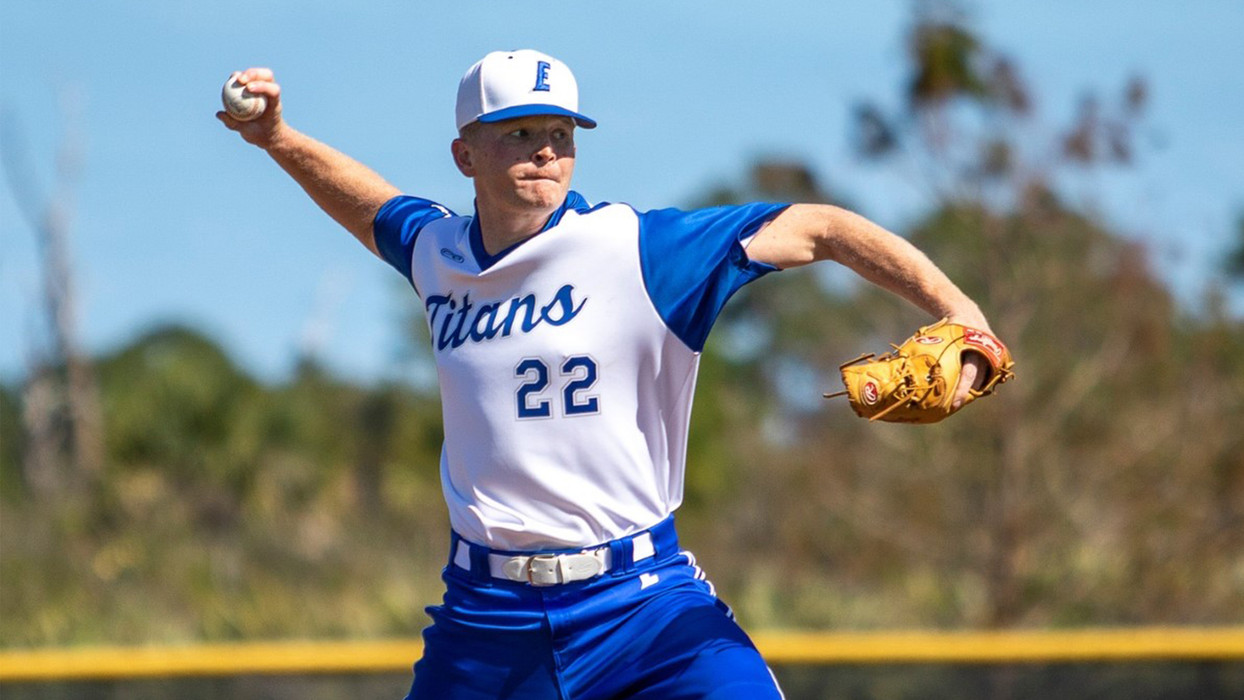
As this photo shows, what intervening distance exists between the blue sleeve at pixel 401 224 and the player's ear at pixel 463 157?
23 centimetres

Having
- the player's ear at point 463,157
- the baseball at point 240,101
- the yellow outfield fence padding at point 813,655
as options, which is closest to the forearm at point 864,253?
the player's ear at point 463,157

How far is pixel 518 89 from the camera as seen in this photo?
372 centimetres

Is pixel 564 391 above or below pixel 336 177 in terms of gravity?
below

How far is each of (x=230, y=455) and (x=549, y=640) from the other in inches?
439

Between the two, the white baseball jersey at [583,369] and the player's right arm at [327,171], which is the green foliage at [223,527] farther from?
the white baseball jersey at [583,369]

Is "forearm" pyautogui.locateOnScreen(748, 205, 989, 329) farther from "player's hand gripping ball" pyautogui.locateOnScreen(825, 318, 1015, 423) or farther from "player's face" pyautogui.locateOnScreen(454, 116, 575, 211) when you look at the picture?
"player's face" pyautogui.locateOnScreen(454, 116, 575, 211)

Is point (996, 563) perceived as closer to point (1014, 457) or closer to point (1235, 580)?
point (1014, 457)

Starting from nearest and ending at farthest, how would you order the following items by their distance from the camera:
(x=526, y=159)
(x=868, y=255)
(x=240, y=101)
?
(x=868, y=255) → (x=526, y=159) → (x=240, y=101)

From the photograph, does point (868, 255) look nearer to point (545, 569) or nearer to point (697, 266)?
point (697, 266)

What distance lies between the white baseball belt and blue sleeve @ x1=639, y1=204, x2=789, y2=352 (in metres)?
0.49

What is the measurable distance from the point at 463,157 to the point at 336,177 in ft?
1.80

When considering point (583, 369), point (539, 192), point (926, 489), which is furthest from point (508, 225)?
point (926, 489)

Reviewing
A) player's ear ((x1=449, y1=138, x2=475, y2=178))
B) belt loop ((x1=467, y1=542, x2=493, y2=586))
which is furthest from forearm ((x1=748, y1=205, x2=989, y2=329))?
belt loop ((x1=467, y1=542, x2=493, y2=586))

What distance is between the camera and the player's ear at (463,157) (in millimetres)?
3891
